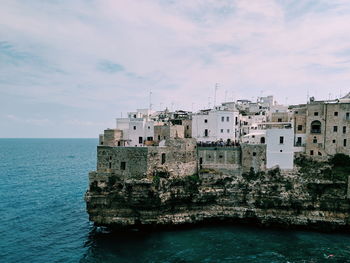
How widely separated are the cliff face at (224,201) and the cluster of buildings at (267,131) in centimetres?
402

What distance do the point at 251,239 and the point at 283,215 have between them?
22.4 ft

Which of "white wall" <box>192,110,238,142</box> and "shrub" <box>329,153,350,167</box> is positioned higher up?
"white wall" <box>192,110,238,142</box>

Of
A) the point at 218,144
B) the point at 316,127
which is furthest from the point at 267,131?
the point at 316,127

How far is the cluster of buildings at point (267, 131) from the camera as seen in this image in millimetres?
39000

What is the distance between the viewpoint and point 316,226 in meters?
34.6

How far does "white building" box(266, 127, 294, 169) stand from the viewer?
38.6 metres

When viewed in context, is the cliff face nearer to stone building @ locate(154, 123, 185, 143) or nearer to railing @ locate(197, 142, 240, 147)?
railing @ locate(197, 142, 240, 147)

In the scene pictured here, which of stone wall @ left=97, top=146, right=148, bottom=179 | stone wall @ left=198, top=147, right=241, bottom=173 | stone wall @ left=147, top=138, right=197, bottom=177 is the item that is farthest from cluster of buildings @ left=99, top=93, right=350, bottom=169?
stone wall @ left=147, top=138, right=197, bottom=177

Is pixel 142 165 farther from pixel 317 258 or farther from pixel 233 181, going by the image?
pixel 317 258

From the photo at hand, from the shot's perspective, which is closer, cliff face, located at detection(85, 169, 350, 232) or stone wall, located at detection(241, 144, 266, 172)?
cliff face, located at detection(85, 169, 350, 232)

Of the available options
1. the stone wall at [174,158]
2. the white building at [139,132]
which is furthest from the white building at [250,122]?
the white building at [139,132]

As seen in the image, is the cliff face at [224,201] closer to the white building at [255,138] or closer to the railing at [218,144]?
the white building at [255,138]

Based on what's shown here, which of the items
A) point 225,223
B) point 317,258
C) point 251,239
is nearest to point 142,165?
point 225,223

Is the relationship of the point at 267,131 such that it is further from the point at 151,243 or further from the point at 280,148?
the point at 151,243
